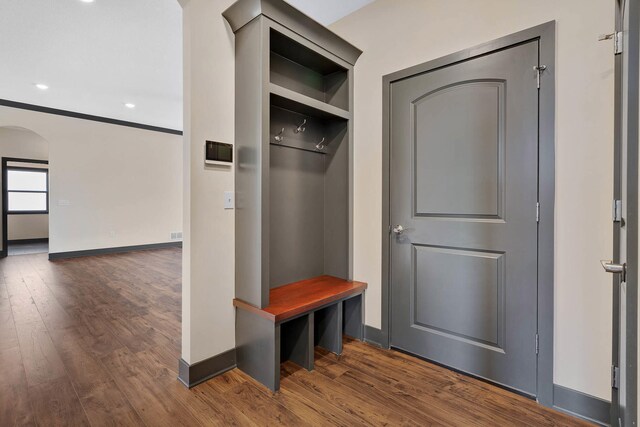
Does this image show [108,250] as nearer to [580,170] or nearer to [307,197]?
[307,197]

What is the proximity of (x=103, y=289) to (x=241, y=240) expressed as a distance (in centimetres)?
317

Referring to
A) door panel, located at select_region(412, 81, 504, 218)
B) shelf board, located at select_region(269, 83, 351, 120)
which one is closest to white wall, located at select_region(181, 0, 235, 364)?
shelf board, located at select_region(269, 83, 351, 120)

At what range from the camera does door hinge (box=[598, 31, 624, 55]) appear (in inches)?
54.8

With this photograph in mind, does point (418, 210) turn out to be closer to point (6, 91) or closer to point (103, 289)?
point (103, 289)

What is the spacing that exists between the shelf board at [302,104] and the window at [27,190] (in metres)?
9.12

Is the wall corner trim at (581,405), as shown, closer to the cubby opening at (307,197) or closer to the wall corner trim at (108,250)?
the cubby opening at (307,197)

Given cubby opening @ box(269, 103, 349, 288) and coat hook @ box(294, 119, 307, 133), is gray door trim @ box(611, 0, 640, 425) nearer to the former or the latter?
cubby opening @ box(269, 103, 349, 288)

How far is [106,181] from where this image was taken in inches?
257

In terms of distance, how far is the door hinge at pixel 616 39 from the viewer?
1.39 meters

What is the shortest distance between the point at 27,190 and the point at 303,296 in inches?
387

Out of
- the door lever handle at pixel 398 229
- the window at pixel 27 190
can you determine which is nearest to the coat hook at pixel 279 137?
the door lever handle at pixel 398 229

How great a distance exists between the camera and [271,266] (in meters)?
2.32

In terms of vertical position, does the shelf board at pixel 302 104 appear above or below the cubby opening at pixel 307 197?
above

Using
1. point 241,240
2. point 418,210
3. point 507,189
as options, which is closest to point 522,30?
point 507,189
